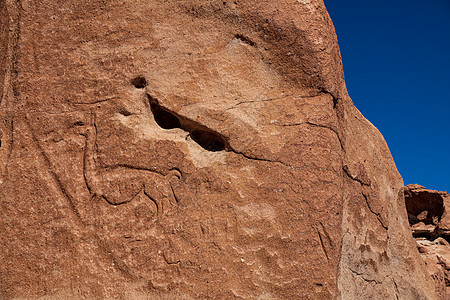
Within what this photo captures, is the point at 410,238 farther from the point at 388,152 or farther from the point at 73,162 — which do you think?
the point at 73,162

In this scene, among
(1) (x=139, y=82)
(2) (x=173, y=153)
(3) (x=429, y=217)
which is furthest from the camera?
(3) (x=429, y=217)

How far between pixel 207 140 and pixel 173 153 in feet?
0.76

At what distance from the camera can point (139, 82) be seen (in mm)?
2867

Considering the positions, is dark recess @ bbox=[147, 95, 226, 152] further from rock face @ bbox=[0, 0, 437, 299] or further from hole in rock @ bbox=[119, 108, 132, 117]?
hole in rock @ bbox=[119, 108, 132, 117]

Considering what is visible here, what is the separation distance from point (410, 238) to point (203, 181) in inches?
84.6

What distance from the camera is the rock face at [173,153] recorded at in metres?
2.62

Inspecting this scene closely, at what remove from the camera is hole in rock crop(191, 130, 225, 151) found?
112 inches

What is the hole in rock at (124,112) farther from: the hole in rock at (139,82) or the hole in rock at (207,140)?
the hole in rock at (207,140)

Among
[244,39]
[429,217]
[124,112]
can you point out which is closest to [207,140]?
[124,112]

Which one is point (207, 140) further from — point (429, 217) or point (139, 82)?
point (429, 217)

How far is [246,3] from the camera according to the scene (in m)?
2.95

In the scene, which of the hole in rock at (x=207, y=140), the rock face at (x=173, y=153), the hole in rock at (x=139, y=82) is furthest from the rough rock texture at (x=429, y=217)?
the hole in rock at (x=139, y=82)

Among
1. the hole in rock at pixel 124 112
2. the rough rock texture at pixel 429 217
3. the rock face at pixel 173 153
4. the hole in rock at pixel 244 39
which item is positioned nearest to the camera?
the rock face at pixel 173 153

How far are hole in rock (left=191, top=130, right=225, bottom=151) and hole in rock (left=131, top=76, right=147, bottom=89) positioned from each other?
15.2 inches
